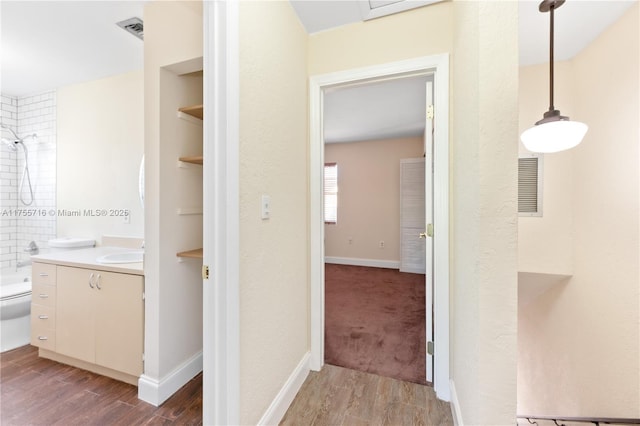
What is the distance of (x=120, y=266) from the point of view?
5.70 ft

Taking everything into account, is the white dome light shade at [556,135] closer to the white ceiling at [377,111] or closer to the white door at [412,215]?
the white ceiling at [377,111]

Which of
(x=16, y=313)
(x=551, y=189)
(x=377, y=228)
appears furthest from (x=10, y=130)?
(x=551, y=189)

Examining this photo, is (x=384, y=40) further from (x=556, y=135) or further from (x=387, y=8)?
(x=556, y=135)

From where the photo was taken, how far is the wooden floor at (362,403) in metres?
1.47

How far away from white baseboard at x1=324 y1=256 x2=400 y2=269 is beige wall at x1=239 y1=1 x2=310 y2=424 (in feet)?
11.7

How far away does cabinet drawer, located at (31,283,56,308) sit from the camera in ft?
6.38

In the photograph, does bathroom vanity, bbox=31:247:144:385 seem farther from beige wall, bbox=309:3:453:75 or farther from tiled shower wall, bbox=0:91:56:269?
beige wall, bbox=309:3:453:75

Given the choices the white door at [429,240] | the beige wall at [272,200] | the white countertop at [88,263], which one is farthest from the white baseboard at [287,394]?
the white countertop at [88,263]

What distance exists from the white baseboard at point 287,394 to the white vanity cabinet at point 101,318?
0.93 metres

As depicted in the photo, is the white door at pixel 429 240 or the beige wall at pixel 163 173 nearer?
the beige wall at pixel 163 173

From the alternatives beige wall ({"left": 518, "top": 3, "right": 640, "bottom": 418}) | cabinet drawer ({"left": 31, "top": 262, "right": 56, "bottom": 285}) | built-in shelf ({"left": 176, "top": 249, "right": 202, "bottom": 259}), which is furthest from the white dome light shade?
cabinet drawer ({"left": 31, "top": 262, "right": 56, "bottom": 285})

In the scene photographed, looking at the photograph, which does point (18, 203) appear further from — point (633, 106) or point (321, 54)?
point (633, 106)

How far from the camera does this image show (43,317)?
6.50 ft

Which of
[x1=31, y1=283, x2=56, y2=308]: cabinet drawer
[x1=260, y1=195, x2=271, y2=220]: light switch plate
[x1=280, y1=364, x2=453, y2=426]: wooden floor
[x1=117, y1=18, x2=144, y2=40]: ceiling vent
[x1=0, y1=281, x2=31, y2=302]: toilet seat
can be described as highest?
[x1=117, y1=18, x2=144, y2=40]: ceiling vent
